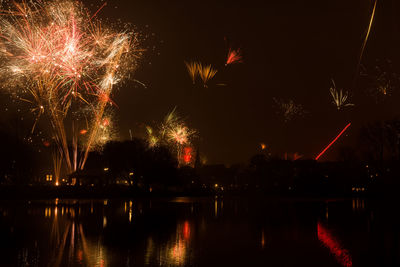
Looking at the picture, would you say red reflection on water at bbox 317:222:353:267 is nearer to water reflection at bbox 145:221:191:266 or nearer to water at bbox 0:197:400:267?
water at bbox 0:197:400:267

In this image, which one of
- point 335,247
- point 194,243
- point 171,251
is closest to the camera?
point 171,251

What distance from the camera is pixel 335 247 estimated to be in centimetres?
1338

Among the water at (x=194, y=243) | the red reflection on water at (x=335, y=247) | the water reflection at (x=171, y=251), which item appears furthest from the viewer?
the red reflection on water at (x=335, y=247)

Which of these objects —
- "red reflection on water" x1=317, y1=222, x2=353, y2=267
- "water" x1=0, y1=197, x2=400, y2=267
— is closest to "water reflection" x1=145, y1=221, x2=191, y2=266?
"water" x1=0, y1=197, x2=400, y2=267

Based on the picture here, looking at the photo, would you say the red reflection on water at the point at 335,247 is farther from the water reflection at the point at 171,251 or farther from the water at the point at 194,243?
the water reflection at the point at 171,251

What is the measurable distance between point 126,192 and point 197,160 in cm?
7758

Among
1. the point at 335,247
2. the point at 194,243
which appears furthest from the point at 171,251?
the point at 335,247

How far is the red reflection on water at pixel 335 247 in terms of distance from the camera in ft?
36.7

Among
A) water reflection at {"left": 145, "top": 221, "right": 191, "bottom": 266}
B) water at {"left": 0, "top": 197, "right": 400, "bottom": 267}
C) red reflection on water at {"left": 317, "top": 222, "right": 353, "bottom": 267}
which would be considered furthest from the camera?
red reflection on water at {"left": 317, "top": 222, "right": 353, "bottom": 267}

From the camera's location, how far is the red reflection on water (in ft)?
36.7

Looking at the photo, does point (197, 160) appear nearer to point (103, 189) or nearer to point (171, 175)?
point (171, 175)

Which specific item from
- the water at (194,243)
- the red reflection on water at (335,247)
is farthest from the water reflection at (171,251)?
the red reflection on water at (335,247)

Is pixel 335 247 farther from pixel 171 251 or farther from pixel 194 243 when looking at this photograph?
pixel 171 251

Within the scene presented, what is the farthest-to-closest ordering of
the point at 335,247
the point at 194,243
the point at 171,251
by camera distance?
the point at 194,243, the point at 335,247, the point at 171,251
